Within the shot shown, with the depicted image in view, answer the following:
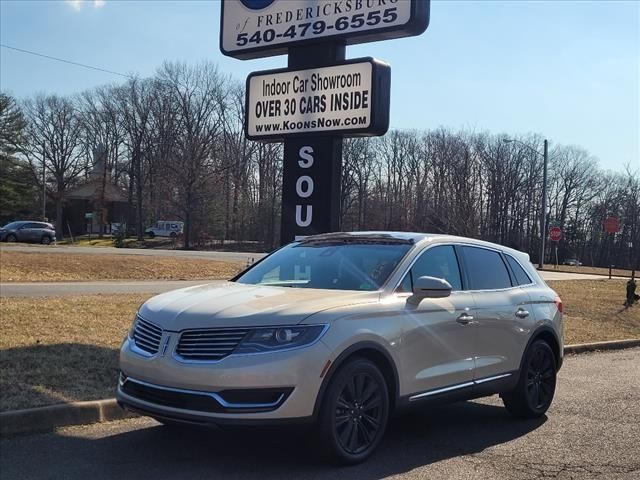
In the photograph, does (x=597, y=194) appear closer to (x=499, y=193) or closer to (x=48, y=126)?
(x=499, y=193)

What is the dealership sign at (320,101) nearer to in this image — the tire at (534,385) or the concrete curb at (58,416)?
the tire at (534,385)

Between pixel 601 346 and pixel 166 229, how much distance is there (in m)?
67.6

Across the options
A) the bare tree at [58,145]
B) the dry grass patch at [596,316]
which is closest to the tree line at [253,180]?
the bare tree at [58,145]

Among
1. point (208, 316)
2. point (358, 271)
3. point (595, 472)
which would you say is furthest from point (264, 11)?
point (595, 472)

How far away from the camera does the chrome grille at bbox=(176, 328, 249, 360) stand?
4.73 meters

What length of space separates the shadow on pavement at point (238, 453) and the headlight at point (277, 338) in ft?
1.95

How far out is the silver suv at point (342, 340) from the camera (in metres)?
4.66

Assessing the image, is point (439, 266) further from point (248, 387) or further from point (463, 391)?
point (248, 387)

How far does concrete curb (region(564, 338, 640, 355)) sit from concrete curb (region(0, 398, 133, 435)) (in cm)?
866

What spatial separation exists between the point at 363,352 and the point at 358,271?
0.93 metres

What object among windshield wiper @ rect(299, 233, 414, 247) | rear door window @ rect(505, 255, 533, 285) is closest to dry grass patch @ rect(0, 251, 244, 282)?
windshield wiper @ rect(299, 233, 414, 247)

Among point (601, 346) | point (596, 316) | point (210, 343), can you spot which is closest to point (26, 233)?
point (596, 316)

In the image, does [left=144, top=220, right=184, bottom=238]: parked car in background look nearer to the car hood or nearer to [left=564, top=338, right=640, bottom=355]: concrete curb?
[left=564, top=338, right=640, bottom=355]: concrete curb

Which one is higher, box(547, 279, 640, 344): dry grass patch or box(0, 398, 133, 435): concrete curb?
box(0, 398, 133, 435): concrete curb
